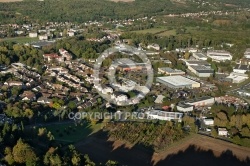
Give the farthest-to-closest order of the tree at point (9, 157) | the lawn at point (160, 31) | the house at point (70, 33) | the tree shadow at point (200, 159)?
the lawn at point (160, 31), the house at point (70, 33), the tree shadow at point (200, 159), the tree at point (9, 157)

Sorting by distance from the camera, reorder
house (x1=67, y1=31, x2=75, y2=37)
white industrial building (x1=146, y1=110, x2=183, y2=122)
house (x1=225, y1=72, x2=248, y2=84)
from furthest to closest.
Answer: house (x1=67, y1=31, x2=75, y2=37)
house (x1=225, y1=72, x2=248, y2=84)
white industrial building (x1=146, y1=110, x2=183, y2=122)

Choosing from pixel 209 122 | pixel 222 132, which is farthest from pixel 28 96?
pixel 222 132

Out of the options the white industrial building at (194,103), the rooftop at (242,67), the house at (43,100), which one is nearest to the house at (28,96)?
the house at (43,100)

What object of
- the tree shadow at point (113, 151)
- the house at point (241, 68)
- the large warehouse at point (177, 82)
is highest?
the large warehouse at point (177, 82)

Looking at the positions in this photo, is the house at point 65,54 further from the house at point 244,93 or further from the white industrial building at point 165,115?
the house at point 244,93

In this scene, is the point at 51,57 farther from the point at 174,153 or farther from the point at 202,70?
the point at 174,153

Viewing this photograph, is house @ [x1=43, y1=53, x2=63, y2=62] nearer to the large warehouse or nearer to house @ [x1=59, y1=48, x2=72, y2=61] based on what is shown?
house @ [x1=59, y1=48, x2=72, y2=61]

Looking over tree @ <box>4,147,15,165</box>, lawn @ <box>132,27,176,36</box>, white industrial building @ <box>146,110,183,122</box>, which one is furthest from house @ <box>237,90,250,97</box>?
lawn @ <box>132,27,176,36</box>

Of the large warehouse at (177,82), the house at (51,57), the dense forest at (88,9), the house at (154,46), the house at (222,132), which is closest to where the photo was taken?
the house at (222,132)
